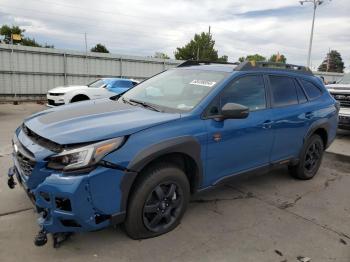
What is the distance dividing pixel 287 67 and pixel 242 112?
198cm

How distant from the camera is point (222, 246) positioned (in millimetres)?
3363

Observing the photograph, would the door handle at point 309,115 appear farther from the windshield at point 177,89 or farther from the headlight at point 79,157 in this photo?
the headlight at point 79,157

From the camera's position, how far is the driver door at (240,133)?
3674 mm

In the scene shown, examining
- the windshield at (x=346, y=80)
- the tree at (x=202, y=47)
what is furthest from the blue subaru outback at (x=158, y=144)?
the tree at (x=202, y=47)

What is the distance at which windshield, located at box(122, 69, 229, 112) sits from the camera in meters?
3.79

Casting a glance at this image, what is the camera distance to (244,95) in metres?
4.14

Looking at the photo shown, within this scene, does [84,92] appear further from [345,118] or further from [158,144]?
[158,144]

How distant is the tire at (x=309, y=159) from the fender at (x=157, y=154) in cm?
237

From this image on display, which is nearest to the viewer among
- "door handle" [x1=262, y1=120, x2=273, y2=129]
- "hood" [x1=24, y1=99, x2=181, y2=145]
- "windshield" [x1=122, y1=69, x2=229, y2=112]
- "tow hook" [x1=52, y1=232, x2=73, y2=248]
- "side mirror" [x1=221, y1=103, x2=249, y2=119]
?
"hood" [x1=24, y1=99, x2=181, y2=145]

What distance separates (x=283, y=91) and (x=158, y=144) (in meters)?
2.42

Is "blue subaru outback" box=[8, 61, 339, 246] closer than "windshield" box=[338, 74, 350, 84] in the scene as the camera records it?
Yes

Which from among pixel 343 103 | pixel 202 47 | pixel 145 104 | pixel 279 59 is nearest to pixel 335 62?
pixel 202 47

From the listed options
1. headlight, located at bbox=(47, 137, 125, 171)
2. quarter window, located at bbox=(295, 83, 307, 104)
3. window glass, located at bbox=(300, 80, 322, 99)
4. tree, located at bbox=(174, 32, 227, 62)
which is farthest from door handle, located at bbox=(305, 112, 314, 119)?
tree, located at bbox=(174, 32, 227, 62)

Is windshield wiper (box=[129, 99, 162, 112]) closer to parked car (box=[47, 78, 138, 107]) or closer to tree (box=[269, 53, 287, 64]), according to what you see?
tree (box=[269, 53, 287, 64])
